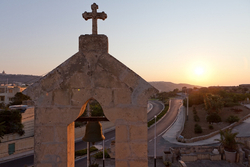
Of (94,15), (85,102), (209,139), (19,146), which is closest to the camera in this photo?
(85,102)

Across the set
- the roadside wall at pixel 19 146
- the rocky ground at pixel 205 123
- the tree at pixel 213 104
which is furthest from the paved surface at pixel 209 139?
the roadside wall at pixel 19 146

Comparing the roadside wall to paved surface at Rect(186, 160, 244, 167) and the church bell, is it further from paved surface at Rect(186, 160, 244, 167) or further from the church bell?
the church bell

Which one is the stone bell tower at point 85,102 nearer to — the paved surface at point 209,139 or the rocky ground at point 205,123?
the paved surface at point 209,139

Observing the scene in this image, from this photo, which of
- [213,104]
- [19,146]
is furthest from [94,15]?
[213,104]

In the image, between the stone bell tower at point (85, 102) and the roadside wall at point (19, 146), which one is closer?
the stone bell tower at point (85, 102)

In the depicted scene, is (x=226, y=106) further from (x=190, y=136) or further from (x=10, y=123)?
(x=10, y=123)

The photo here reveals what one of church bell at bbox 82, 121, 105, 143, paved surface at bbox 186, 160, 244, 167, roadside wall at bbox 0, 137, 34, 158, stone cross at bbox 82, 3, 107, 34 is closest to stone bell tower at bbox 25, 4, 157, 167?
stone cross at bbox 82, 3, 107, 34

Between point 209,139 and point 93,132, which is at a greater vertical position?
point 93,132

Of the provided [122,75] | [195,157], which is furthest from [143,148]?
[195,157]

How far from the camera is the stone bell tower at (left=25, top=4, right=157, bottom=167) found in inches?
119

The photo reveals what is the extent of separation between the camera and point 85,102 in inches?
121

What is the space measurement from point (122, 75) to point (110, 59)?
353mm

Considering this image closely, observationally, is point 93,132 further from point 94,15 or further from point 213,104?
point 213,104

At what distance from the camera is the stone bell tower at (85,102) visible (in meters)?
3.02
